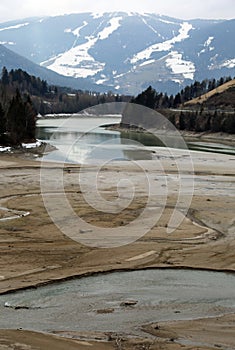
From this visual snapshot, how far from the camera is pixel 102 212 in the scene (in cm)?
2741

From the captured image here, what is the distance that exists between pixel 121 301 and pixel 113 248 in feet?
18.0

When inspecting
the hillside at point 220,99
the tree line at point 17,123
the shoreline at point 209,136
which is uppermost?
the hillside at point 220,99

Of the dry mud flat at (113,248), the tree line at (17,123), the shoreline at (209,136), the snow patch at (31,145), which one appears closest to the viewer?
the dry mud flat at (113,248)

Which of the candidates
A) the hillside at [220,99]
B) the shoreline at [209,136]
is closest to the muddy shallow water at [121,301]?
the shoreline at [209,136]

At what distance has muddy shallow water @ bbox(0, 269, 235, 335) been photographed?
13352 millimetres

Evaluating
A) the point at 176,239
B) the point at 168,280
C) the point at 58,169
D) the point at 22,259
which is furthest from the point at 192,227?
the point at 58,169

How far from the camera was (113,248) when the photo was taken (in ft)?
66.8

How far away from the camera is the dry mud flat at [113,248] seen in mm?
12055

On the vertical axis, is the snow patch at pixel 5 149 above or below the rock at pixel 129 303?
above

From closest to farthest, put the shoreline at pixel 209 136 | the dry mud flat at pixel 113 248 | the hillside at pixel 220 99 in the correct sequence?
the dry mud flat at pixel 113 248 < the shoreline at pixel 209 136 < the hillside at pixel 220 99

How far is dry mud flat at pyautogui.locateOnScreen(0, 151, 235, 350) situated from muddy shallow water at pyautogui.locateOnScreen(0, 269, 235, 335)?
570mm

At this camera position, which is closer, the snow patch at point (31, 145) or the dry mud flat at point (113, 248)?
the dry mud flat at point (113, 248)

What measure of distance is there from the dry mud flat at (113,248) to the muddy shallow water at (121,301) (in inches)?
22.4

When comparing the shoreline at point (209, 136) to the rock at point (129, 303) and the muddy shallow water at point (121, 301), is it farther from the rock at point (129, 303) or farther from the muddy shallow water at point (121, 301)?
the rock at point (129, 303)
